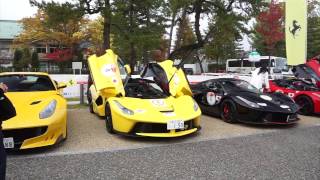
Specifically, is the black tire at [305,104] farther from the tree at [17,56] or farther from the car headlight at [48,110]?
the tree at [17,56]

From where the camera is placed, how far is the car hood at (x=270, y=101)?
7.14 meters

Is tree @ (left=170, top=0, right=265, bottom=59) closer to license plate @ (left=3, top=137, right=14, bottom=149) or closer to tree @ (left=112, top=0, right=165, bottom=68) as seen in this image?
tree @ (left=112, top=0, right=165, bottom=68)

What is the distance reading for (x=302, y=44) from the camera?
12617 mm

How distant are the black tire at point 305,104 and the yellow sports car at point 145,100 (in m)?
3.41

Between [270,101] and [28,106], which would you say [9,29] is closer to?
[28,106]

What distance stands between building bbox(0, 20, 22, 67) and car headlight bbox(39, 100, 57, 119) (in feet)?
135

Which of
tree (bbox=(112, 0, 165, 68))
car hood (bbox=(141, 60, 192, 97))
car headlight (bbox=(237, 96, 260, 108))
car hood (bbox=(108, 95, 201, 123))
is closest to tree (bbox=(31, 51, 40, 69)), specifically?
tree (bbox=(112, 0, 165, 68))

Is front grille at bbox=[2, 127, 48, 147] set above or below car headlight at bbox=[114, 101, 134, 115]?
below

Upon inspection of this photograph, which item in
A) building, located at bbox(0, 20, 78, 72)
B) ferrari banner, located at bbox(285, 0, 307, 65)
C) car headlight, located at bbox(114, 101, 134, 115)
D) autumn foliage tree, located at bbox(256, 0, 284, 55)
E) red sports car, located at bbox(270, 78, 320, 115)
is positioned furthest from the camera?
building, located at bbox(0, 20, 78, 72)

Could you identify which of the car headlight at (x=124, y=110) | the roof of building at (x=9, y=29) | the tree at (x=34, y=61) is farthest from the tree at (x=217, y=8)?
the roof of building at (x=9, y=29)

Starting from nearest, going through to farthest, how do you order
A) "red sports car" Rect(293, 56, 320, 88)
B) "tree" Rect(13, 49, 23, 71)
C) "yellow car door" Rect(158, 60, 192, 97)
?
"yellow car door" Rect(158, 60, 192, 97)
"red sports car" Rect(293, 56, 320, 88)
"tree" Rect(13, 49, 23, 71)

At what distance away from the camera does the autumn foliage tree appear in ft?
107

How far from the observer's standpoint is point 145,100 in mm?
6539

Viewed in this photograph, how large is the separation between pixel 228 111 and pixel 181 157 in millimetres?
3099
